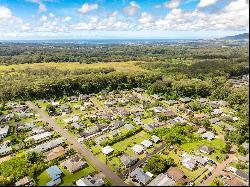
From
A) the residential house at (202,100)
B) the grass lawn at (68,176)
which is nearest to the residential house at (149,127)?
the grass lawn at (68,176)

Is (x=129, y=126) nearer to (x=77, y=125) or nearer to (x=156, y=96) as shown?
(x=77, y=125)

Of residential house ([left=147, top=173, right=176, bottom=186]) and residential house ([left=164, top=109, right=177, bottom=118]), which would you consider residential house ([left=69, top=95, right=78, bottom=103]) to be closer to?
residential house ([left=164, top=109, right=177, bottom=118])

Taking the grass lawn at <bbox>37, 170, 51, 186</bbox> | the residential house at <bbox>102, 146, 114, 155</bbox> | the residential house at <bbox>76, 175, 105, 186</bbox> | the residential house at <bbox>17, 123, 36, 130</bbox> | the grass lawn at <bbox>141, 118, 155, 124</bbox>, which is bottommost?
the grass lawn at <bbox>141, 118, 155, 124</bbox>

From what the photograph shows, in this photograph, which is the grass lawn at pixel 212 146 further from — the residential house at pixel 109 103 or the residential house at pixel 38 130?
the residential house at pixel 109 103

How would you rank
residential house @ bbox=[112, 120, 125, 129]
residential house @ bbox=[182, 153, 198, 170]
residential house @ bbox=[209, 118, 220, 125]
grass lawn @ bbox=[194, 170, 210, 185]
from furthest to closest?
residential house @ bbox=[209, 118, 220, 125], residential house @ bbox=[112, 120, 125, 129], residential house @ bbox=[182, 153, 198, 170], grass lawn @ bbox=[194, 170, 210, 185]

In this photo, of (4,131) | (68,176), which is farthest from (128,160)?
(4,131)

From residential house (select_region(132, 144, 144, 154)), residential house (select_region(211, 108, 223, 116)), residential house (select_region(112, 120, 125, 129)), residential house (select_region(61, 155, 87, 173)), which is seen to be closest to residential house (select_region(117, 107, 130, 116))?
residential house (select_region(112, 120, 125, 129))
